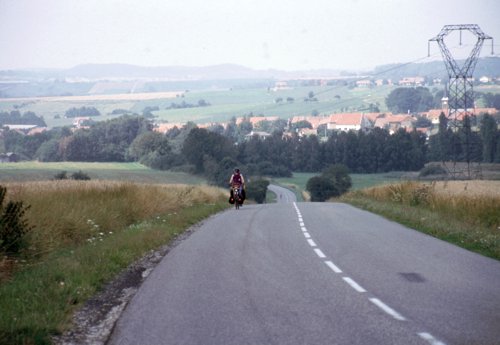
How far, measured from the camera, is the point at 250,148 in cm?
10375

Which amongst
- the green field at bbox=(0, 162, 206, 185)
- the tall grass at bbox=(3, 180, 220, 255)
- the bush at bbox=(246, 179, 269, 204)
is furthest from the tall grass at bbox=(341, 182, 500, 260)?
the bush at bbox=(246, 179, 269, 204)

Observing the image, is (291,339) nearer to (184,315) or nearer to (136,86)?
(184,315)

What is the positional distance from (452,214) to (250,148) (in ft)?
263

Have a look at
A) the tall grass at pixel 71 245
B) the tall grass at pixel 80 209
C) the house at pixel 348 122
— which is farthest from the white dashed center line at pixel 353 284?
the house at pixel 348 122

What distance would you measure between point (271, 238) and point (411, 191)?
52.5ft

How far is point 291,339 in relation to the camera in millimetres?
7227

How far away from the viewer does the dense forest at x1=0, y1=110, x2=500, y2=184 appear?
213 feet

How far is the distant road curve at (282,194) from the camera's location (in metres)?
73.0

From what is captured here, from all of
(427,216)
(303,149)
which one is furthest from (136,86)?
(427,216)

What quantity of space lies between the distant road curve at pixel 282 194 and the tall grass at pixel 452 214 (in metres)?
37.7

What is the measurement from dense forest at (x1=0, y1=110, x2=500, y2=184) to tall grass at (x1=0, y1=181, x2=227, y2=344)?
2829 cm

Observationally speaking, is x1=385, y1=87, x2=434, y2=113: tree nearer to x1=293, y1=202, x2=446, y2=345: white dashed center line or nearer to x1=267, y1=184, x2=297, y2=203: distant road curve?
x1=267, y1=184, x2=297, y2=203: distant road curve

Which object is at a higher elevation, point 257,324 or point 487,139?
point 257,324

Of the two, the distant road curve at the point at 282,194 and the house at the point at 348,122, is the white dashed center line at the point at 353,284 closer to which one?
the distant road curve at the point at 282,194
